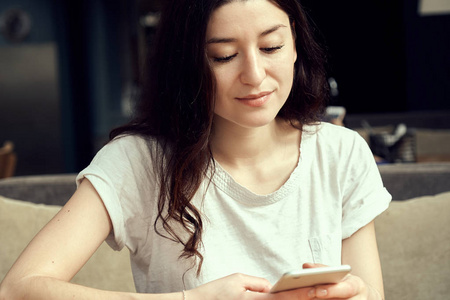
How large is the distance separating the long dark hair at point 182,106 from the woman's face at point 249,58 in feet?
0.08

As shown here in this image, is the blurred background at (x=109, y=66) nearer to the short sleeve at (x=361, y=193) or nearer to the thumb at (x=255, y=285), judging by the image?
the short sleeve at (x=361, y=193)

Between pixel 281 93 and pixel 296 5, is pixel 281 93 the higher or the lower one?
the lower one

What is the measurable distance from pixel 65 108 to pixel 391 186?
629cm

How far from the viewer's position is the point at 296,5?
139 centimetres

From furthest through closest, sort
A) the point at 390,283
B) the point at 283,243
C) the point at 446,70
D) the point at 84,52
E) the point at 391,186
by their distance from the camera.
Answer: the point at 84,52
the point at 446,70
the point at 391,186
the point at 390,283
the point at 283,243

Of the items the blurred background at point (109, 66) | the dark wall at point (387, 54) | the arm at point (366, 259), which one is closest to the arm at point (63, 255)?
the arm at point (366, 259)

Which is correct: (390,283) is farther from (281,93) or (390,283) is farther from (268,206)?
(281,93)

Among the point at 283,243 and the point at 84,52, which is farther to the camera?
the point at 84,52

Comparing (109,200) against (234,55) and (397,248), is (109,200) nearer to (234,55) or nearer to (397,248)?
(234,55)

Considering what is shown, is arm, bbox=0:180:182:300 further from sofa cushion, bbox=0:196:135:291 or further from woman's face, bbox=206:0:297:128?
sofa cushion, bbox=0:196:135:291

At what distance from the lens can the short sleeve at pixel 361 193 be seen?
1425 mm

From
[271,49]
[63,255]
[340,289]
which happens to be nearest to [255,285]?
[340,289]

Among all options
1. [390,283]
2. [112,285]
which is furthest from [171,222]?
[390,283]

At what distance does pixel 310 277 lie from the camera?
0.97 meters
